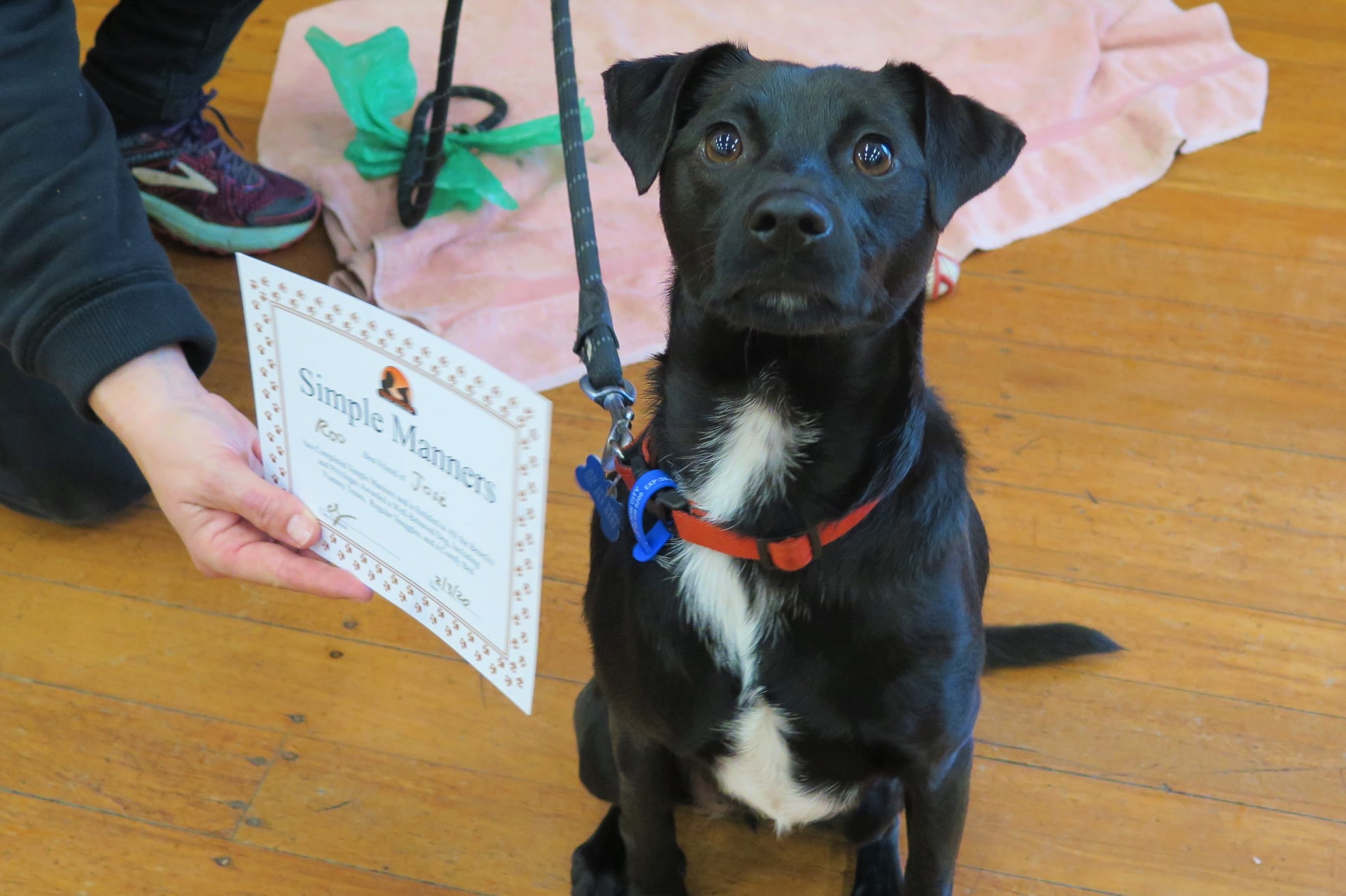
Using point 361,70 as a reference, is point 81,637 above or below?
below

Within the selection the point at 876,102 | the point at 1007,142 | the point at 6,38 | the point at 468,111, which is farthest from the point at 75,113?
the point at 468,111

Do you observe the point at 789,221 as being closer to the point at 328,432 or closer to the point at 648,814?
the point at 328,432

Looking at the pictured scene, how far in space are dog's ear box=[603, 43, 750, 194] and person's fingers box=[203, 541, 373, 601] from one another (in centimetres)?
46

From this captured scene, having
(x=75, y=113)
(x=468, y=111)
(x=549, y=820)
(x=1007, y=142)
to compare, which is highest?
(x=1007, y=142)

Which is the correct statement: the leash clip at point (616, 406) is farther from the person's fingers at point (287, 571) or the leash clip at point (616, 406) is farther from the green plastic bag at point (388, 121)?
the green plastic bag at point (388, 121)

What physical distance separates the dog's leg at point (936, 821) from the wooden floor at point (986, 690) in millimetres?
209

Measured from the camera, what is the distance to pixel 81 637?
5.50 feet

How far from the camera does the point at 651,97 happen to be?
1122 millimetres

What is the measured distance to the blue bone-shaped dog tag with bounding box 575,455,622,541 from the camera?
41.9 inches

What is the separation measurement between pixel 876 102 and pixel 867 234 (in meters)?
0.14

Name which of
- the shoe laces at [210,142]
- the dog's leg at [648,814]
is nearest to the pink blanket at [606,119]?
the shoe laces at [210,142]

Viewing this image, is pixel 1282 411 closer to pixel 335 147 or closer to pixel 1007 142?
pixel 1007 142

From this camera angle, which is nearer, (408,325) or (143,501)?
(408,325)
